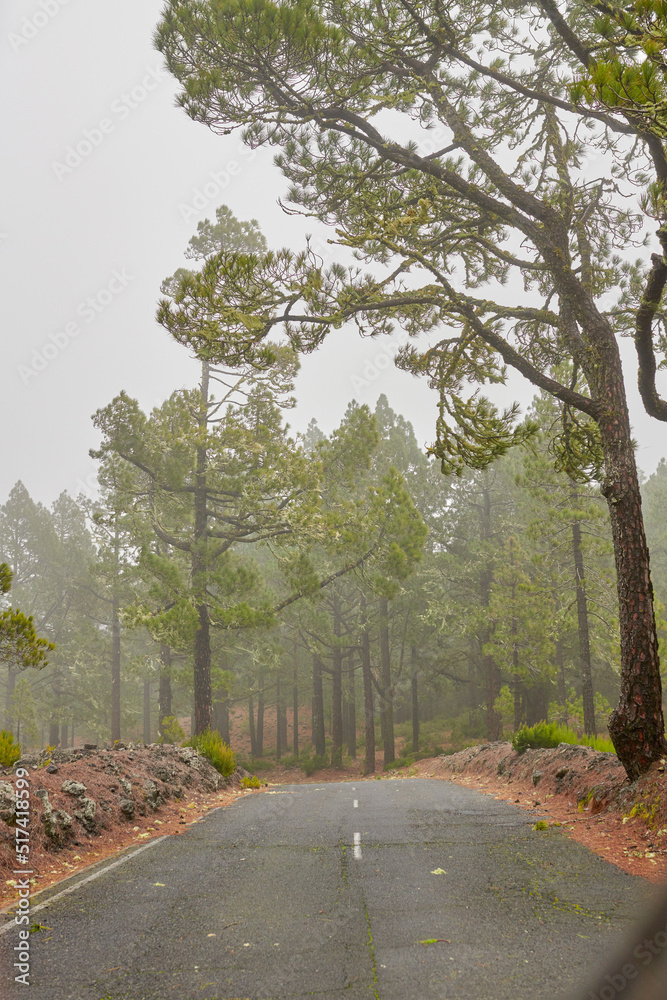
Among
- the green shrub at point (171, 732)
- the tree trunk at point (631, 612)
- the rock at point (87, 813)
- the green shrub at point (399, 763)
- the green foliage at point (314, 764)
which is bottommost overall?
the green foliage at point (314, 764)

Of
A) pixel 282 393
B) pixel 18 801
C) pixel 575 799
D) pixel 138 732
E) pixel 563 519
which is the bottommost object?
pixel 138 732

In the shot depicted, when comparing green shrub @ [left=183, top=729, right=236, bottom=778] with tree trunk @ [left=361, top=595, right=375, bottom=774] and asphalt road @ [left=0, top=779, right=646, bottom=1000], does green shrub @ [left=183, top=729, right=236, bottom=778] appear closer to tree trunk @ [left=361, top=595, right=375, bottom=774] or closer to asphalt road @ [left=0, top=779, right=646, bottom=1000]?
asphalt road @ [left=0, top=779, right=646, bottom=1000]

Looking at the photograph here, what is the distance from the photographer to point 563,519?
58.4 ft

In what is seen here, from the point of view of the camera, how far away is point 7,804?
6.17m

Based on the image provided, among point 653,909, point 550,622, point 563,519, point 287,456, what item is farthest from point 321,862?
point 550,622

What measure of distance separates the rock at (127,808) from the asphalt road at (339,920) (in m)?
1.38

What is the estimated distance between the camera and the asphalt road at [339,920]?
3379 mm

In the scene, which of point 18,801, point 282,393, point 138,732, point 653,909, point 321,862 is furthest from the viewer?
point 138,732

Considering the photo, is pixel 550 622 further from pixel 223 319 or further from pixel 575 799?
pixel 223 319

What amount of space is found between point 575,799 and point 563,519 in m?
10.6

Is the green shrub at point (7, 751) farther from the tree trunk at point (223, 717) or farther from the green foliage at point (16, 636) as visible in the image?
the tree trunk at point (223, 717)

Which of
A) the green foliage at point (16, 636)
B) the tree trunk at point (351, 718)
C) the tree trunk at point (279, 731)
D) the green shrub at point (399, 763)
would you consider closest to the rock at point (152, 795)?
the green foliage at point (16, 636)

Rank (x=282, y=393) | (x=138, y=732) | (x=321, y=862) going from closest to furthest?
(x=321, y=862) < (x=282, y=393) < (x=138, y=732)

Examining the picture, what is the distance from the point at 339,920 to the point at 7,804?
3.81m
